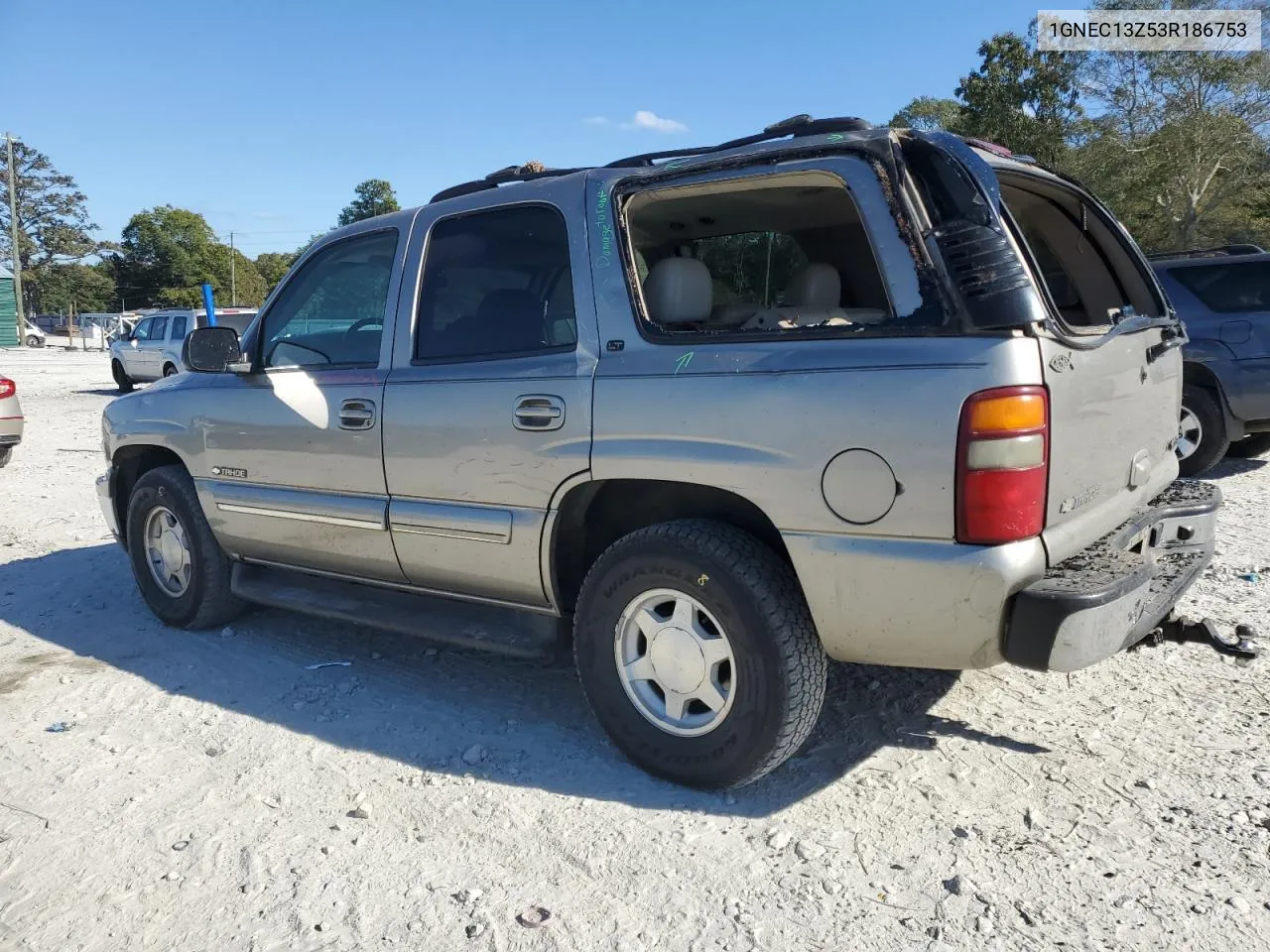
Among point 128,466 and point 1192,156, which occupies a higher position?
point 1192,156

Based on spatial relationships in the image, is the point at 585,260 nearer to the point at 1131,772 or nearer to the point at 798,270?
the point at 798,270

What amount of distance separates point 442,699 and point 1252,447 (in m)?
7.88

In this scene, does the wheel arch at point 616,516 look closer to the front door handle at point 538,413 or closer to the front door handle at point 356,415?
the front door handle at point 538,413

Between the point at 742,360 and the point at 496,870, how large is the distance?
1.62 m

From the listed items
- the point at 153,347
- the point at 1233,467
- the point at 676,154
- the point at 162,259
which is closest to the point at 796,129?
the point at 676,154

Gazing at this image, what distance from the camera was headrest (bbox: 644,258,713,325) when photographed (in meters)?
3.31

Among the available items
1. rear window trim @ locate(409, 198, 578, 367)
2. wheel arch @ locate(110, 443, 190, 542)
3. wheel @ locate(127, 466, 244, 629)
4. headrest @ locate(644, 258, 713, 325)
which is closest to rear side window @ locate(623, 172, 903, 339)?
headrest @ locate(644, 258, 713, 325)

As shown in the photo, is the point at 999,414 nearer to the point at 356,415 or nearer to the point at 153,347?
the point at 356,415

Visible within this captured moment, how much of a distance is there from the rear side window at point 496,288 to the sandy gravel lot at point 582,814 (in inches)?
56.4

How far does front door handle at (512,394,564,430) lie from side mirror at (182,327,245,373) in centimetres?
170

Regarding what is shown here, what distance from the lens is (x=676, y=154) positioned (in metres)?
3.17

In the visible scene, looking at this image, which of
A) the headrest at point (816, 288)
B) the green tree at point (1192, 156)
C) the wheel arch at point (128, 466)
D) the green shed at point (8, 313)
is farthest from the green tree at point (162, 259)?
the headrest at point (816, 288)

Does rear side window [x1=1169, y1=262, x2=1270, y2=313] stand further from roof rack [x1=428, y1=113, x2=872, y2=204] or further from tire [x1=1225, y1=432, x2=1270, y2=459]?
roof rack [x1=428, y1=113, x2=872, y2=204]

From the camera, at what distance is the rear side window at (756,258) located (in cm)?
318
